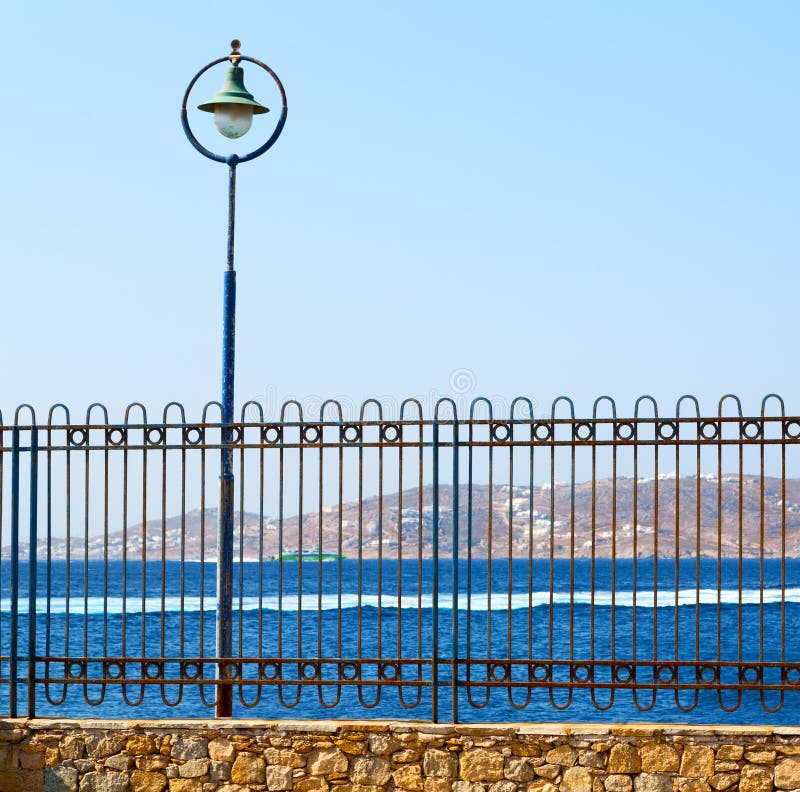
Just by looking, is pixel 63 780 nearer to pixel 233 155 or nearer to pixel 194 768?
pixel 194 768

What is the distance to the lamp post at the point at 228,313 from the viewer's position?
9.39 meters

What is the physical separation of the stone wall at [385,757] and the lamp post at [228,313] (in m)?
0.56

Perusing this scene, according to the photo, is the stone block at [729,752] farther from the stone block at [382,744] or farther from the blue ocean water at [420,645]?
the stone block at [382,744]

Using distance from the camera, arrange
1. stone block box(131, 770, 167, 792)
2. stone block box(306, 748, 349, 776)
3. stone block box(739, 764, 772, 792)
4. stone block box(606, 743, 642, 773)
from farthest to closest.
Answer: stone block box(131, 770, 167, 792)
stone block box(306, 748, 349, 776)
stone block box(606, 743, 642, 773)
stone block box(739, 764, 772, 792)

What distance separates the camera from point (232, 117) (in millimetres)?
9938

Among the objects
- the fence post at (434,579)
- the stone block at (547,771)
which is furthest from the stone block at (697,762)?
the fence post at (434,579)

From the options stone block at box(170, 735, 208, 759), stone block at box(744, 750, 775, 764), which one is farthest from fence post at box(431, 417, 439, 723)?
stone block at box(744, 750, 775, 764)

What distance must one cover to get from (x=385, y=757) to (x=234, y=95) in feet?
16.7

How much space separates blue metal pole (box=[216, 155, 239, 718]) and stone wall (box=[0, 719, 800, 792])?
436mm

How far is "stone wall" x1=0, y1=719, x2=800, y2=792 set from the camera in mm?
8695

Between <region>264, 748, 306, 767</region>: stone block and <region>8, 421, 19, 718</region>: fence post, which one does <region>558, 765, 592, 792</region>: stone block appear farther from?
<region>8, 421, 19, 718</region>: fence post

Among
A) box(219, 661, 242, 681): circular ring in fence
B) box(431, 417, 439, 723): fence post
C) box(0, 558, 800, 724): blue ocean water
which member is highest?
box(431, 417, 439, 723): fence post

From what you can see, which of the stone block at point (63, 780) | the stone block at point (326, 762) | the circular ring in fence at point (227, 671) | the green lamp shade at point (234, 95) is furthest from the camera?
the green lamp shade at point (234, 95)

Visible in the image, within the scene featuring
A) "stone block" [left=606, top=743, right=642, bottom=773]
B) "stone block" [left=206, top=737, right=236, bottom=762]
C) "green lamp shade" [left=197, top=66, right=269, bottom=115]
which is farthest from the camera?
"green lamp shade" [left=197, top=66, right=269, bottom=115]
